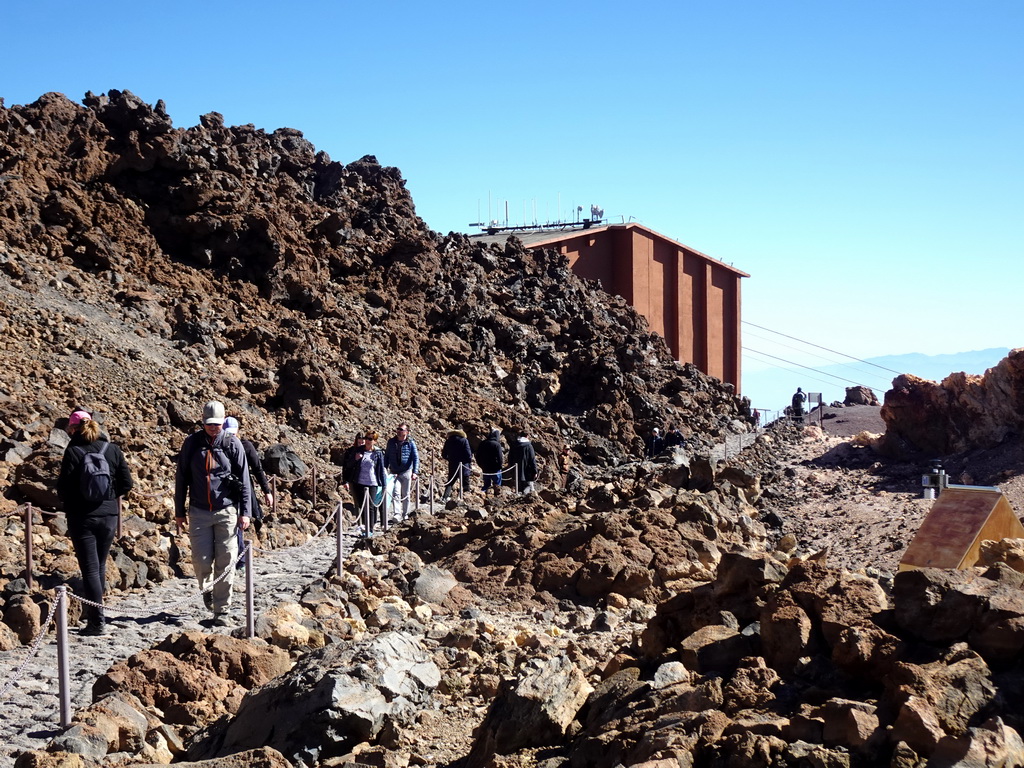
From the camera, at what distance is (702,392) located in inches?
1460

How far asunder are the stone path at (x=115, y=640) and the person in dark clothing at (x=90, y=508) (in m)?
0.36

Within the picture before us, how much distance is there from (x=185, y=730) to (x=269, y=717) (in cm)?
77

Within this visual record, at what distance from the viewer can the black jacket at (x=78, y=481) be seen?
779 cm

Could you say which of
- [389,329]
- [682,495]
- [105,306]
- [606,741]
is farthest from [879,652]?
[389,329]

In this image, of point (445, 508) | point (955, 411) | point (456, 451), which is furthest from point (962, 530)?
point (955, 411)

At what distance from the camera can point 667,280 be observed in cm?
4156

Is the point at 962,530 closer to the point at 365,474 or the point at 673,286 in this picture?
the point at 365,474

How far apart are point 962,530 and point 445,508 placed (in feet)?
29.3

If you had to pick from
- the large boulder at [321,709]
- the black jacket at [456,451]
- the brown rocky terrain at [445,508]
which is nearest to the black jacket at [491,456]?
the black jacket at [456,451]

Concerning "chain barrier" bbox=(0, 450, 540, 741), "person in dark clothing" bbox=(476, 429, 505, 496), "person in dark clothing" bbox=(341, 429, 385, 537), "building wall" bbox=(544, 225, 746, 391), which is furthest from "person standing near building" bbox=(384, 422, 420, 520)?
"building wall" bbox=(544, 225, 746, 391)

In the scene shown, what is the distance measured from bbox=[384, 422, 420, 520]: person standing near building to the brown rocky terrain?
1.85ft

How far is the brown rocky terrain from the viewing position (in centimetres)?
538

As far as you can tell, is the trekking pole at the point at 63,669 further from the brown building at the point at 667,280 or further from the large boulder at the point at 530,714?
the brown building at the point at 667,280

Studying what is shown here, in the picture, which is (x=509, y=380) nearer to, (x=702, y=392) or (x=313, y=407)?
(x=313, y=407)
